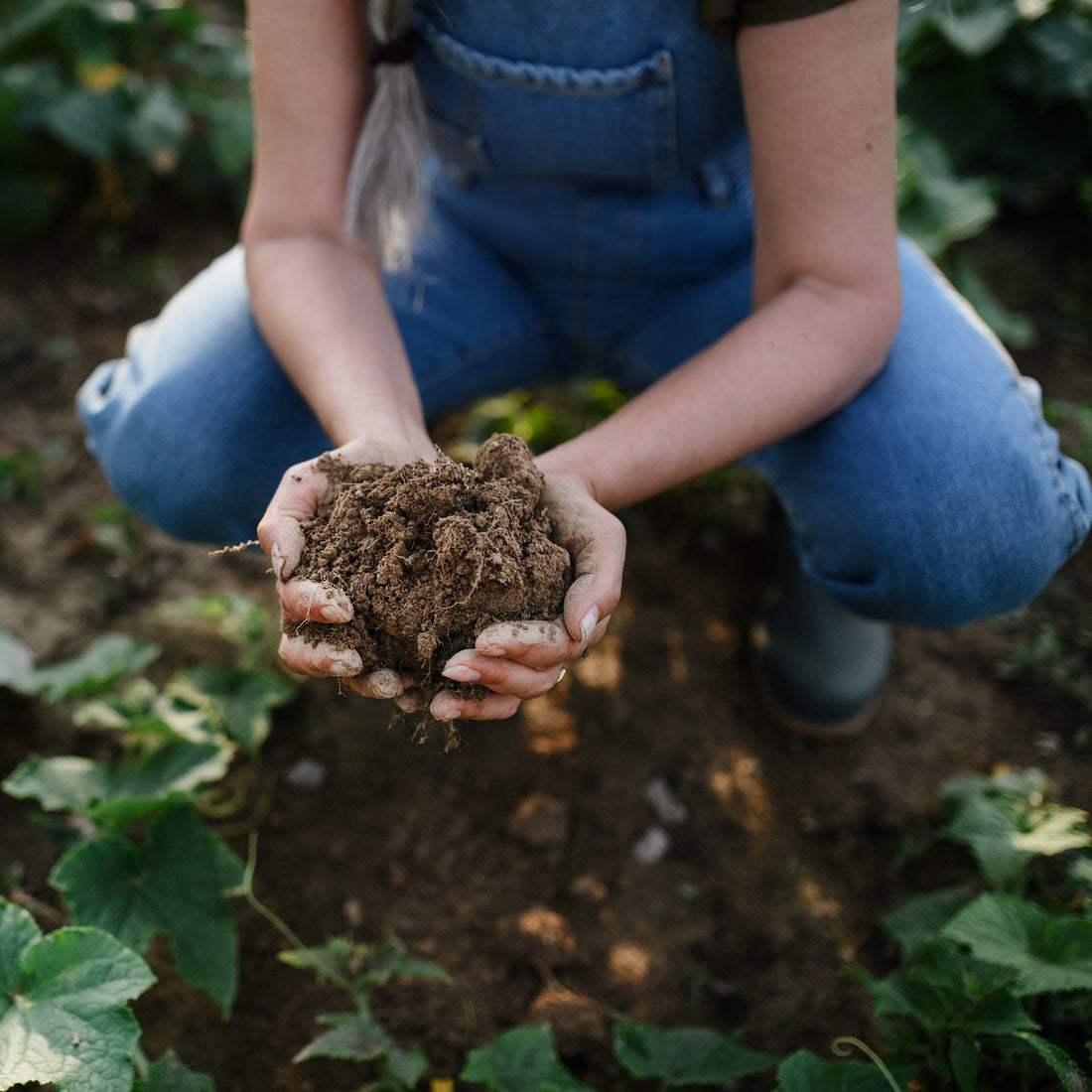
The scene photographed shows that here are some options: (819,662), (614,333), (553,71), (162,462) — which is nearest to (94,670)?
(162,462)

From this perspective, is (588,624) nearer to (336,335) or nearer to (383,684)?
(383,684)

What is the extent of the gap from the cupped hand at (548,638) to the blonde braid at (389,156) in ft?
2.69

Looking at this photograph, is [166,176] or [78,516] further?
[166,176]

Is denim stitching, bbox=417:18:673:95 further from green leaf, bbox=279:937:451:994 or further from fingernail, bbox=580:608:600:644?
green leaf, bbox=279:937:451:994

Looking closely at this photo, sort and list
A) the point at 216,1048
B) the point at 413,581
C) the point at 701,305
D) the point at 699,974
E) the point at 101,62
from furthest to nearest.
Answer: the point at 101,62 < the point at 701,305 < the point at 699,974 < the point at 216,1048 < the point at 413,581

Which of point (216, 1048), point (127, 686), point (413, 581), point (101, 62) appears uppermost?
point (101, 62)

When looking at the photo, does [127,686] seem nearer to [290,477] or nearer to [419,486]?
[290,477]

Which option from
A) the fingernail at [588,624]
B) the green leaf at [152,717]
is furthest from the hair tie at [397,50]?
the green leaf at [152,717]

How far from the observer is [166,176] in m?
3.46

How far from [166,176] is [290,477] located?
112 inches

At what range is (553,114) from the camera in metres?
1.52

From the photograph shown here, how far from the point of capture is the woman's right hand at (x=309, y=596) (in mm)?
1116

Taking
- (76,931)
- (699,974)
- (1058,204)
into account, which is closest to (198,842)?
(76,931)

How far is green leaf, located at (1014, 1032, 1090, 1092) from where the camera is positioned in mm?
1120
